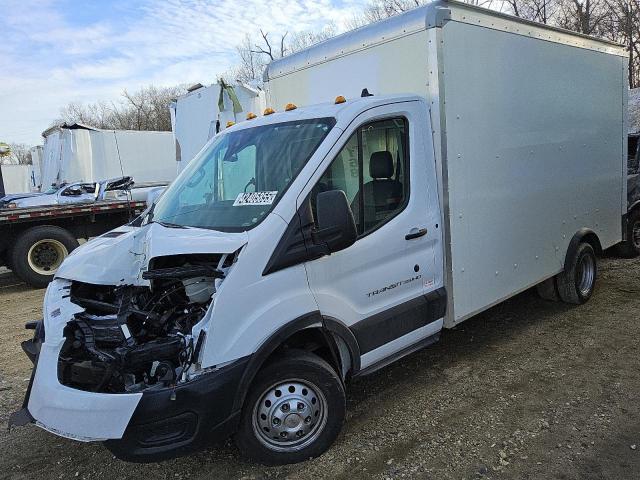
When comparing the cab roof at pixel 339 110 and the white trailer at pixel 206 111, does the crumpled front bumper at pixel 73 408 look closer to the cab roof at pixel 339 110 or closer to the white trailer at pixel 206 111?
the cab roof at pixel 339 110

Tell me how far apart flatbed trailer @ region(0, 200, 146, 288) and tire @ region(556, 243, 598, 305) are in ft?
26.4

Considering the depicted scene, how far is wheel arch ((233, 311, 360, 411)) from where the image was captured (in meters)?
2.80

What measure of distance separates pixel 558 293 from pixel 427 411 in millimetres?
2798

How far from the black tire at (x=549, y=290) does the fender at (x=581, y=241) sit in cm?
31

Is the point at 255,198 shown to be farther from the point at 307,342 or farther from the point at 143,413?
the point at 143,413

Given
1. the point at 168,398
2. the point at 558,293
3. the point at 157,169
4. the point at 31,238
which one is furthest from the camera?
the point at 157,169

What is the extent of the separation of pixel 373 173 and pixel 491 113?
4.61ft

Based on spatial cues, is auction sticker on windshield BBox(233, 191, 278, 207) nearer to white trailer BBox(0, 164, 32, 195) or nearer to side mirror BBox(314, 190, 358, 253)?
side mirror BBox(314, 190, 358, 253)

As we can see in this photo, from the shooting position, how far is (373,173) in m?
3.54

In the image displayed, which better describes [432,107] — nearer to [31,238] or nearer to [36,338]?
[36,338]

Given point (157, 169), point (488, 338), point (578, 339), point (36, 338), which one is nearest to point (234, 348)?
point (36, 338)

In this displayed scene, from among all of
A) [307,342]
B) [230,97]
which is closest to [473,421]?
[307,342]

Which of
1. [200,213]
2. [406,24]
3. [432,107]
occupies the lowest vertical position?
[200,213]

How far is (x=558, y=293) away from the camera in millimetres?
5699
